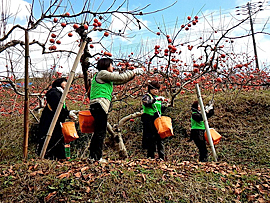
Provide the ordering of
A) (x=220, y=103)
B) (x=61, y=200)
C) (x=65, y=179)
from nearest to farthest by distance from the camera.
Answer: (x=61, y=200) → (x=65, y=179) → (x=220, y=103)

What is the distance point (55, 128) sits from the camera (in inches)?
128

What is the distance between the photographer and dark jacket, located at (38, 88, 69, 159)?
10.4 feet

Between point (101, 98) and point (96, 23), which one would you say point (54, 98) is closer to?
point (101, 98)

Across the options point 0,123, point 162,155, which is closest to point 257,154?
point 162,155

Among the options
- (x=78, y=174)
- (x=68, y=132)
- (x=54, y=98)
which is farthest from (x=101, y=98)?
(x=78, y=174)

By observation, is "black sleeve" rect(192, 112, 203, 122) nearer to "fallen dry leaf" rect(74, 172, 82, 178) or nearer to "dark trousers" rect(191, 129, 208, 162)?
"dark trousers" rect(191, 129, 208, 162)

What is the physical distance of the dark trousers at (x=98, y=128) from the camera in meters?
2.85

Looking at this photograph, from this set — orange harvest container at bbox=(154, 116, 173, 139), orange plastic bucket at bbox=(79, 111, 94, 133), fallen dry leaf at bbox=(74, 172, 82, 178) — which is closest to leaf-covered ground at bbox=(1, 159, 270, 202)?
fallen dry leaf at bbox=(74, 172, 82, 178)

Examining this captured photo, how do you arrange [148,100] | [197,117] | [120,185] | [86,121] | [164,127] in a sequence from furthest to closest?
[197,117] → [148,100] → [164,127] → [86,121] → [120,185]

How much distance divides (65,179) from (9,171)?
0.74 meters

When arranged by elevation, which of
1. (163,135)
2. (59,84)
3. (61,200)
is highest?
(59,84)

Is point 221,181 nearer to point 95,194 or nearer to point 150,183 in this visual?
point 150,183

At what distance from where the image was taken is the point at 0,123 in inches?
303

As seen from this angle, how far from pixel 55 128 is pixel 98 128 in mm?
745
